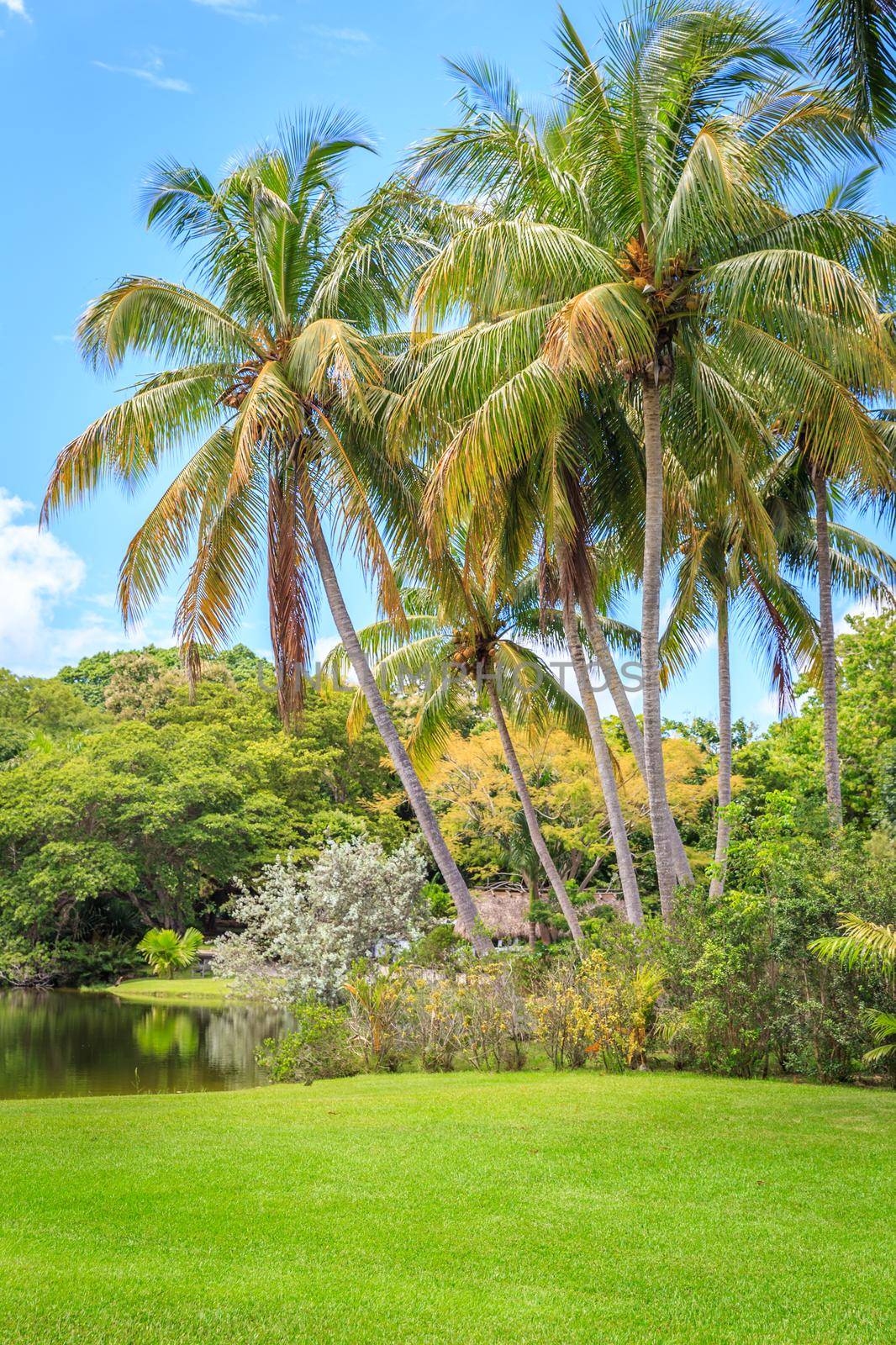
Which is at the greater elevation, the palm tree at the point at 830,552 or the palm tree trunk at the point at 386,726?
the palm tree at the point at 830,552

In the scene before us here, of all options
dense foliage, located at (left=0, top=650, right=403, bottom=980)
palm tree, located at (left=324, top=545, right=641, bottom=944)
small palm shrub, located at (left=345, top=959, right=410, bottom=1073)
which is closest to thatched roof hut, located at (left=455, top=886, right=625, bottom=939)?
dense foliage, located at (left=0, top=650, right=403, bottom=980)

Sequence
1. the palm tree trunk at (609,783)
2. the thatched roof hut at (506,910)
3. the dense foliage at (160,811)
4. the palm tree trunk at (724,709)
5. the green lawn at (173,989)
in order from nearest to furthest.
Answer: the palm tree trunk at (609,783) → the palm tree trunk at (724,709) → the green lawn at (173,989) → the thatched roof hut at (506,910) → the dense foliage at (160,811)

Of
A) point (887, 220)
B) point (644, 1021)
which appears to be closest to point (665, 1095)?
point (644, 1021)

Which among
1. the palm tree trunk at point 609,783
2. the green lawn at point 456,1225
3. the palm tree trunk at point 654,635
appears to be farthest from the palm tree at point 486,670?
the green lawn at point 456,1225

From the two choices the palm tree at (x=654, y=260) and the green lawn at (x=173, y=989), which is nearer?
the palm tree at (x=654, y=260)

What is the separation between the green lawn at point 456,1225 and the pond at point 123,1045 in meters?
5.22

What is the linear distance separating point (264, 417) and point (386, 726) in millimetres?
4148

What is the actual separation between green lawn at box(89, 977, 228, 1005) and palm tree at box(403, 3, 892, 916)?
649 inches

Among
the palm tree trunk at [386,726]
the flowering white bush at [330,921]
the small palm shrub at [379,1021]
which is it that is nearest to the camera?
the small palm shrub at [379,1021]

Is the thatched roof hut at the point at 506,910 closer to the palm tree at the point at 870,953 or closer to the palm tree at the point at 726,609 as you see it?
the palm tree at the point at 726,609

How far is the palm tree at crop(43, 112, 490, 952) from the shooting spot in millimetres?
13406

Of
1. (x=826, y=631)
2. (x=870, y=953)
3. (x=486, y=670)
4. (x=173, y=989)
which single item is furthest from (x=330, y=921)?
(x=173, y=989)

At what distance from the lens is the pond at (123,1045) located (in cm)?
1368

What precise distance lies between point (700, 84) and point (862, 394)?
5755mm
